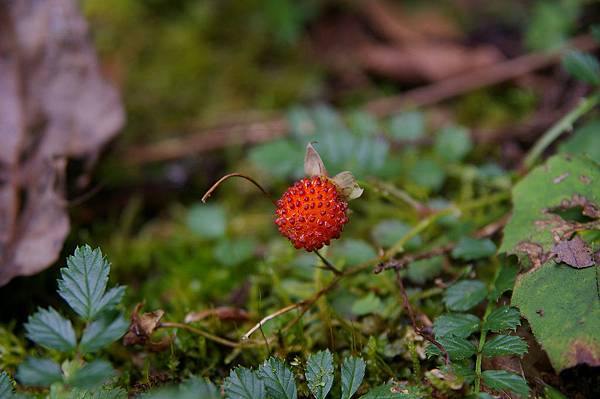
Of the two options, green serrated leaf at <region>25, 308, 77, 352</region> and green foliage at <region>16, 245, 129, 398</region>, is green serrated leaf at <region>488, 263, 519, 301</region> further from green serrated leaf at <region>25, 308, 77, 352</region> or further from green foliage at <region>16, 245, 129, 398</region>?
green serrated leaf at <region>25, 308, 77, 352</region>

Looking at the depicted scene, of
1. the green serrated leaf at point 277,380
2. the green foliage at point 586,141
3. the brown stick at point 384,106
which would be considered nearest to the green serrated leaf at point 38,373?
the green serrated leaf at point 277,380

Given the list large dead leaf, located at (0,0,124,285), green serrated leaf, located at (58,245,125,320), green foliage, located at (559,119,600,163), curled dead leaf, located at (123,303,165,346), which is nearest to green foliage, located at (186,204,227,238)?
large dead leaf, located at (0,0,124,285)

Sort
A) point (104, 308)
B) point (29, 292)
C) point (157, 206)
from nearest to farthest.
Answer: point (104, 308)
point (29, 292)
point (157, 206)

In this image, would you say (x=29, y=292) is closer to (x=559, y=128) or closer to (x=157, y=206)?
(x=157, y=206)

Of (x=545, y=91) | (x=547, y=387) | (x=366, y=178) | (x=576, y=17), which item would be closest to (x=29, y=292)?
(x=366, y=178)

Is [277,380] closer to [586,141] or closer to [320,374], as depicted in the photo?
[320,374]

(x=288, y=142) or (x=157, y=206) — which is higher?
(x=288, y=142)
